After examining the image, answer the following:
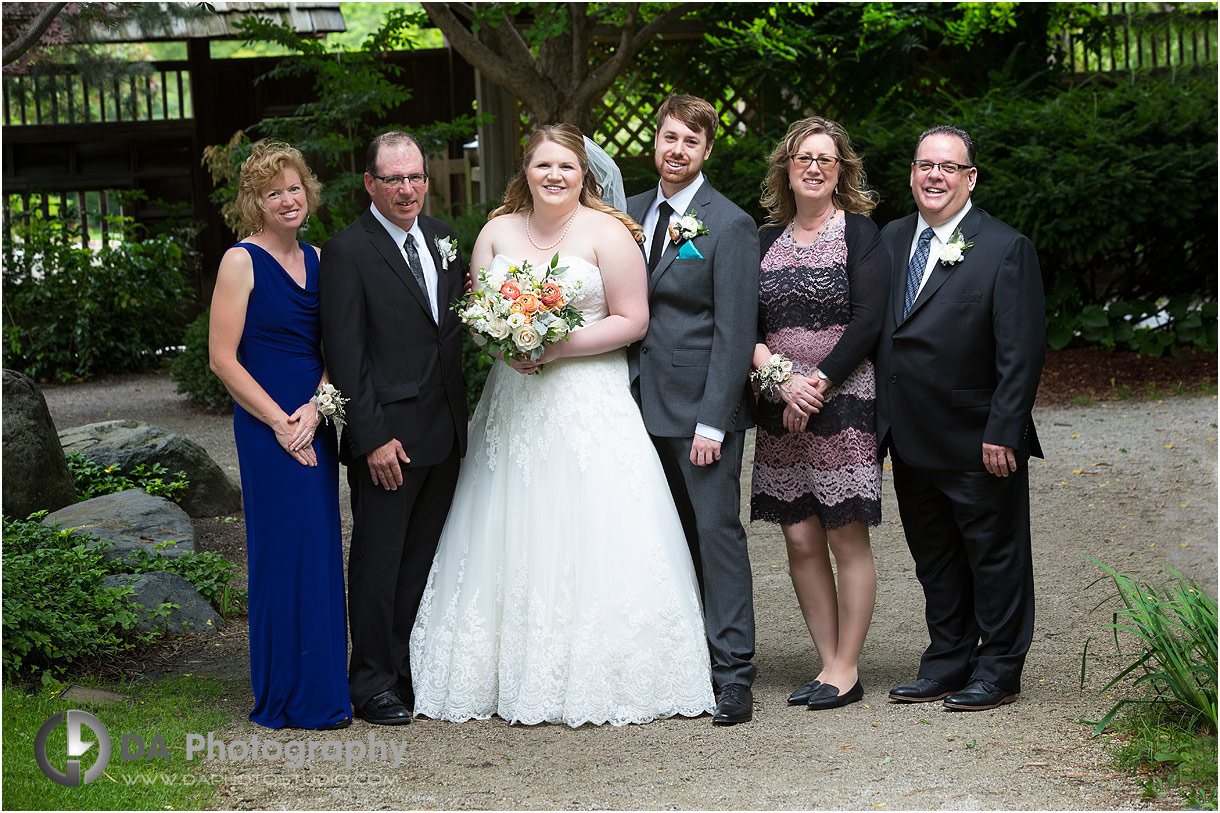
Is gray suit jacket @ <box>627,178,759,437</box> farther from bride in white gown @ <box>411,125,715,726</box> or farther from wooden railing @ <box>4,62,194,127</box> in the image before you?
wooden railing @ <box>4,62,194,127</box>

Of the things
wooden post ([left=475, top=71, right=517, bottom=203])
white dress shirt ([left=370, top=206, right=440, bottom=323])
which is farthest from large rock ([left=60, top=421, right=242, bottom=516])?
wooden post ([left=475, top=71, right=517, bottom=203])

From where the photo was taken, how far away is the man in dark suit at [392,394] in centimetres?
398

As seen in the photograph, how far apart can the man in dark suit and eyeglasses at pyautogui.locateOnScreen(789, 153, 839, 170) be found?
1260mm

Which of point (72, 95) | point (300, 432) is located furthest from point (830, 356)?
point (72, 95)

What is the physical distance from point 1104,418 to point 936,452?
5363 mm

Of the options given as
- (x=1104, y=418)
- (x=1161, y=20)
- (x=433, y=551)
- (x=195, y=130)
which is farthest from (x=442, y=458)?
(x=195, y=130)

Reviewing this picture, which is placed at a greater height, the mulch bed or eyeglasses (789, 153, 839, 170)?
eyeglasses (789, 153, 839, 170)

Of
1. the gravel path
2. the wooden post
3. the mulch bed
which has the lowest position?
the gravel path

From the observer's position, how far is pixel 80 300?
12672mm

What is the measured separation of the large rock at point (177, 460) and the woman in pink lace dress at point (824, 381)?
4.41 meters

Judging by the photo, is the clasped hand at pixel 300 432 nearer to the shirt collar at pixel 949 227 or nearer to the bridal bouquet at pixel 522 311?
the bridal bouquet at pixel 522 311

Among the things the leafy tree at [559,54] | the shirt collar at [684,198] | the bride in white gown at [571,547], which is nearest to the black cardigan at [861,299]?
the shirt collar at [684,198]

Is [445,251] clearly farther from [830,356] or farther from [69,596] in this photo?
[69,596]

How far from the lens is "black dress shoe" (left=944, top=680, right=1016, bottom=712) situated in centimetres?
407
